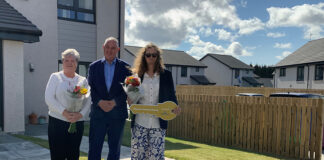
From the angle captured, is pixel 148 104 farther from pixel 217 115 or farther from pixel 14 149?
pixel 217 115

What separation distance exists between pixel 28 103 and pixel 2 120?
2477mm

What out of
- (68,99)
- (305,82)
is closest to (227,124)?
(68,99)

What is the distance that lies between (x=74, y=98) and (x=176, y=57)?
4297cm

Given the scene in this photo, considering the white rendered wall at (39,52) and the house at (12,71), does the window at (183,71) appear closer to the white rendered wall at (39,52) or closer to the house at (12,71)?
the white rendered wall at (39,52)

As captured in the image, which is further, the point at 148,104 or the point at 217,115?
the point at 217,115

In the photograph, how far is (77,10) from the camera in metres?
11.6

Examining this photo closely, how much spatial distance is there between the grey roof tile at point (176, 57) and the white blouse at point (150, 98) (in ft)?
122

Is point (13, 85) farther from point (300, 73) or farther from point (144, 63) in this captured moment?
point (300, 73)

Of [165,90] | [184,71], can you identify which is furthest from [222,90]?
[184,71]

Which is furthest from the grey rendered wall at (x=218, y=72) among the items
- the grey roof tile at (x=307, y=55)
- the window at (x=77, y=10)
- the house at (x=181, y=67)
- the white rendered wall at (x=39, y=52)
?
the white rendered wall at (x=39, y=52)

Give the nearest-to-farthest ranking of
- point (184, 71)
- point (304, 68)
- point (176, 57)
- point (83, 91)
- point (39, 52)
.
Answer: point (83, 91)
point (39, 52)
point (304, 68)
point (184, 71)
point (176, 57)

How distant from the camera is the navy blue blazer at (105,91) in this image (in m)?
3.45

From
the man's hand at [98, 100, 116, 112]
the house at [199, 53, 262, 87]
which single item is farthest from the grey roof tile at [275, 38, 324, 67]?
the man's hand at [98, 100, 116, 112]

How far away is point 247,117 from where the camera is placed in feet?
23.5
